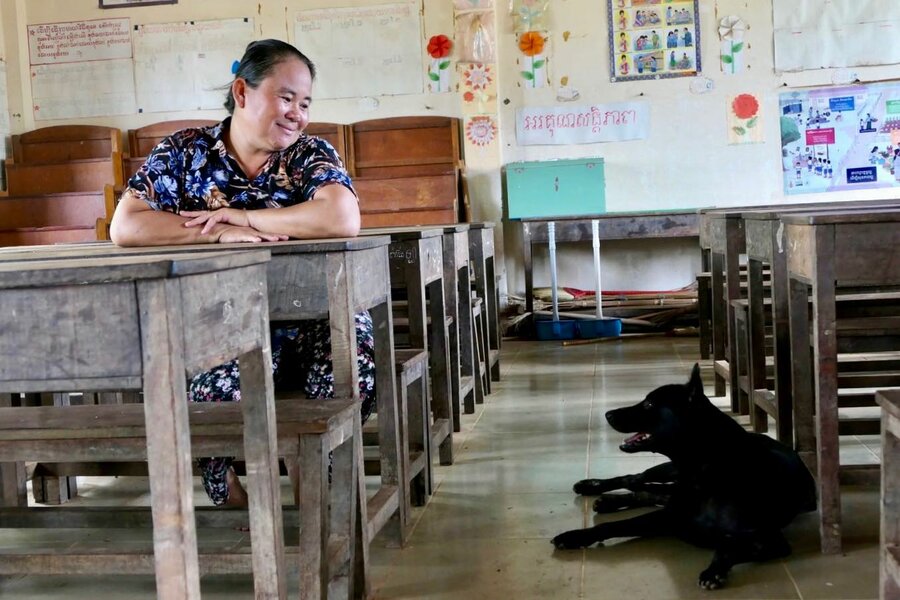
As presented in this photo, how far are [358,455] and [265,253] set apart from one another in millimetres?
662

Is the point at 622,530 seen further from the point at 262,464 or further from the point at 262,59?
the point at 262,59

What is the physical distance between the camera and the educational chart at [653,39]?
22.6 feet

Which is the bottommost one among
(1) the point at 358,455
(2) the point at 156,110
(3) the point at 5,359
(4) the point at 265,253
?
(1) the point at 358,455

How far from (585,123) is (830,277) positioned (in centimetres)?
511

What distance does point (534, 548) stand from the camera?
91.3 inches

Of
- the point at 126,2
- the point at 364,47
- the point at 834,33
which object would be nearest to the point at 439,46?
the point at 364,47

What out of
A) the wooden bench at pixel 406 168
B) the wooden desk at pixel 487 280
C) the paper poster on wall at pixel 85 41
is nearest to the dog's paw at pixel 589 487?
the wooden desk at pixel 487 280

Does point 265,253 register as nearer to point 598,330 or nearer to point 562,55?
point 598,330

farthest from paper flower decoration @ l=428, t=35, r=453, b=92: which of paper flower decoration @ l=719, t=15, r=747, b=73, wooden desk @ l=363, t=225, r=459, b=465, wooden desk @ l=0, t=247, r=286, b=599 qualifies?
wooden desk @ l=0, t=247, r=286, b=599

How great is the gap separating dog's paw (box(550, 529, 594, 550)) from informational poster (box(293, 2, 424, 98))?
5342 millimetres

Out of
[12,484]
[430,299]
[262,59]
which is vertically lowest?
[12,484]

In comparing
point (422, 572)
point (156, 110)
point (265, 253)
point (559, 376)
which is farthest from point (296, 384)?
point (156, 110)

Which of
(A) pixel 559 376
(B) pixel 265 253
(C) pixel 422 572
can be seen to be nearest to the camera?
(B) pixel 265 253

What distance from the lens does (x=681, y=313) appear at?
254 inches
